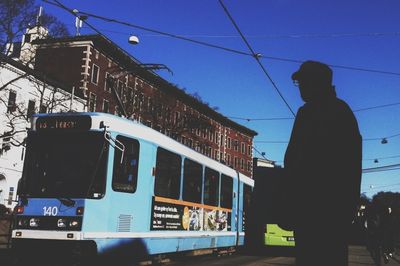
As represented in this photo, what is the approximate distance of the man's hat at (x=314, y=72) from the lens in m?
2.83

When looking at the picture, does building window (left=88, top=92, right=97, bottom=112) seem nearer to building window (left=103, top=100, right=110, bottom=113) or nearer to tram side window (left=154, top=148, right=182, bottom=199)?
building window (left=103, top=100, right=110, bottom=113)

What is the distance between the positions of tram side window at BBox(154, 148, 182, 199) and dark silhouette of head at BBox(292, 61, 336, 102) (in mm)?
8535

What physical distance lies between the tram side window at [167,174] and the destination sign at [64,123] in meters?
2.10

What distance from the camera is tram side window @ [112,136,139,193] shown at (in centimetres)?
990

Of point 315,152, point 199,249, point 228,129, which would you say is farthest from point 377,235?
point 228,129

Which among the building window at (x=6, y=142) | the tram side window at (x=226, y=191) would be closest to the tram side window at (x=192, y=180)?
the tram side window at (x=226, y=191)

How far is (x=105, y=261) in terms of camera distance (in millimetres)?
9352

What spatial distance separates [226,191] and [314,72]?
45.9 ft

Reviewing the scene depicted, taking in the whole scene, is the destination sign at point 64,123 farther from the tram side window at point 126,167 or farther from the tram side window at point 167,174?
the tram side window at point 167,174

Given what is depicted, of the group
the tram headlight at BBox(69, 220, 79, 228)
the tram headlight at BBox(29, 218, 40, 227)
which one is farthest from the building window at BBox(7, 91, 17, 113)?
the tram headlight at BBox(69, 220, 79, 228)

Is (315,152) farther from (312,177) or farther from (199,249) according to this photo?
(199,249)

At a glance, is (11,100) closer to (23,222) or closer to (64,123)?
(64,123)

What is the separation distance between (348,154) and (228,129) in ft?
246

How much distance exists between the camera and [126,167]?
10.2 m
